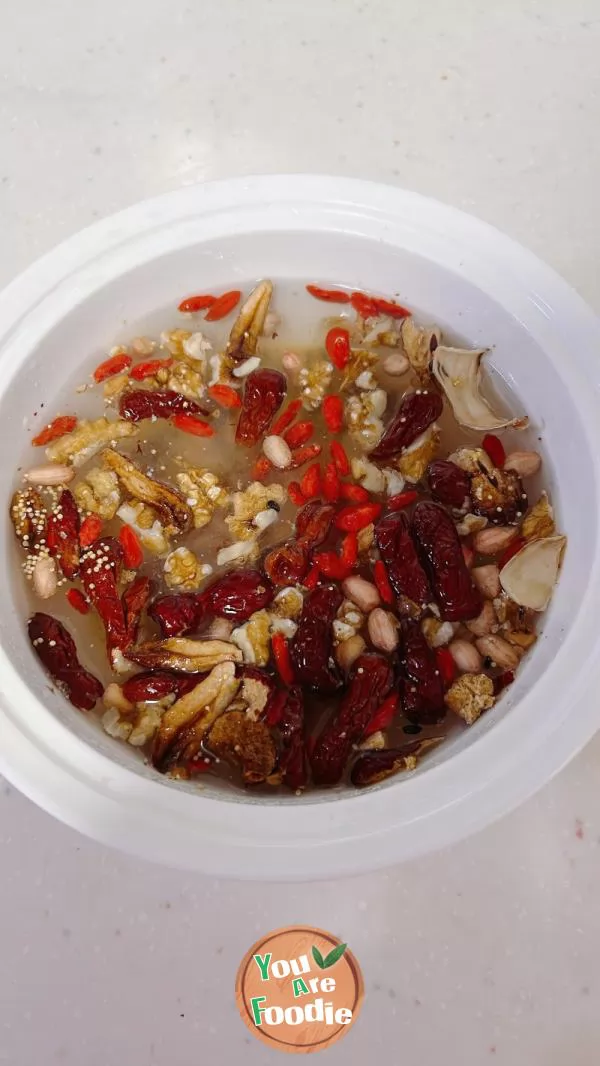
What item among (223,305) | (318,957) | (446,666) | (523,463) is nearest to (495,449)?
(523,463)

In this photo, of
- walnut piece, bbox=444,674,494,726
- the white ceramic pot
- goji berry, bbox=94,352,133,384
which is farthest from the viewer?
goji berry, bbox=94,352,133,384

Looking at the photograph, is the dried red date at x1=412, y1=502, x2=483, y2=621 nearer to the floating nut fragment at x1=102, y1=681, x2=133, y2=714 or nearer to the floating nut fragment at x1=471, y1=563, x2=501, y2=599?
the floating nut fragment at x1=471, y1=563, x2=501, y2=599

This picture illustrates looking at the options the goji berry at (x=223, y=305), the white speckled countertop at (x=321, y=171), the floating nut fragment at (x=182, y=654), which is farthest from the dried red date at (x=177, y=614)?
the goji berry at (x=223, y=305)

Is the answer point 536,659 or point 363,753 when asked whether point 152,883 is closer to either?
point 363,753

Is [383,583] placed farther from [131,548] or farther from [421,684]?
[131,548]

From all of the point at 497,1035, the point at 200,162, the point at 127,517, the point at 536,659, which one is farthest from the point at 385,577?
the point at 200,162

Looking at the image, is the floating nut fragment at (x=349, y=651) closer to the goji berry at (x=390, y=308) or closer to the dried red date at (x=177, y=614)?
the dried red date at (x=177, y=614)

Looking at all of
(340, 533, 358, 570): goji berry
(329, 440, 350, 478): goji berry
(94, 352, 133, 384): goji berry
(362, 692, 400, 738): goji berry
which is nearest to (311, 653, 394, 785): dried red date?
(362, 692, 400, 738): goji berry
